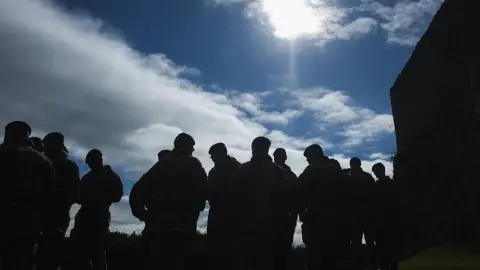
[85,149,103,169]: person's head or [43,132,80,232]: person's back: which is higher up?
[85,149,103,169]: person's head

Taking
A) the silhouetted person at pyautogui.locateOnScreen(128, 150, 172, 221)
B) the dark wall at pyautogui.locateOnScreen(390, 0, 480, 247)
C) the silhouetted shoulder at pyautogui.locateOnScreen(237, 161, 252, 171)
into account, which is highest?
the dark wall at pyautogui.locateOnScreen(390, 0, 480, 247)

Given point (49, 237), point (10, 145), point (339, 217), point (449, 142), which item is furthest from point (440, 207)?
point (10, 145)

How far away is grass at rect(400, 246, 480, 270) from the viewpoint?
10688 mm

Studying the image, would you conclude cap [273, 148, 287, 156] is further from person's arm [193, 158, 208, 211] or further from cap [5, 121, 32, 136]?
cap [5, 121, 32, 136]

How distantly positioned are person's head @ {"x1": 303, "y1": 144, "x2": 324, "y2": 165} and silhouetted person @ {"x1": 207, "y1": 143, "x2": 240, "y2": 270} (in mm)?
1110

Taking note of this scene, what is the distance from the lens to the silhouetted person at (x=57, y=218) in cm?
615

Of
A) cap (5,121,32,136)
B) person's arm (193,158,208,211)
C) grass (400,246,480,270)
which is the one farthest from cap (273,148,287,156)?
grass (400,246,480,270)

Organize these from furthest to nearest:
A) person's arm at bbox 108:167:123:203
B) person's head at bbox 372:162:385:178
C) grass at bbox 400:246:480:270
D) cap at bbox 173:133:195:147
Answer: grass at bbox 400:246:480:270 < person's head at bbox 372:162:385:178 < person's arm at bbox 108:167:123:203 < cap at bbox 173:133:195:147

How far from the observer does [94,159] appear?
700 centimetres

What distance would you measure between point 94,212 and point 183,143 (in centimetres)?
225

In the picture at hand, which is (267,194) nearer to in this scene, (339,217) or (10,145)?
(339,217)

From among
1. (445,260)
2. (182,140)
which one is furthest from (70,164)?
(445,260)

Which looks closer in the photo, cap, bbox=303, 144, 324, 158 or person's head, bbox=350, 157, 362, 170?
cap, bbox=303, 144, 324, 158

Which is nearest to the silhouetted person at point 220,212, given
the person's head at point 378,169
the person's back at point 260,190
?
the person's back at point 260,190
